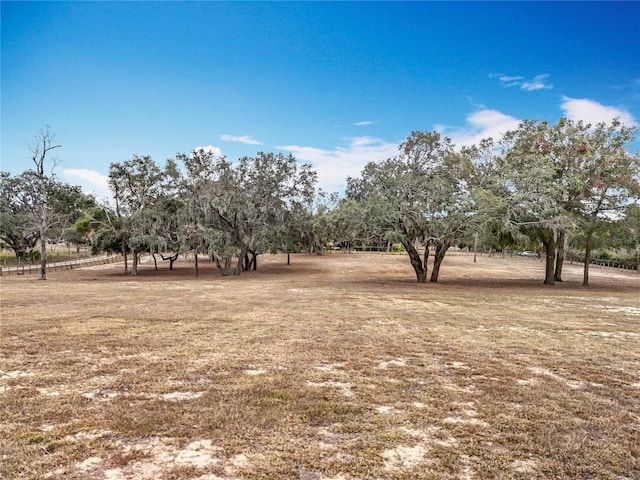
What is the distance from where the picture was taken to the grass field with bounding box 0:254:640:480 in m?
3.16

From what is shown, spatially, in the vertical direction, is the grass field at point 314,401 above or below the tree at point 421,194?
below

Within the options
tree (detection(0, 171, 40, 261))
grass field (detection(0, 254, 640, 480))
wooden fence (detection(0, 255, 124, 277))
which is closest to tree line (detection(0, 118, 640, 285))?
wooden fence (detection(0, 255, 124, 277))

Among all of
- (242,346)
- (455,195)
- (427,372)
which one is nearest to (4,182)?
(455,195)

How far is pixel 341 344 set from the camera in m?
7.24

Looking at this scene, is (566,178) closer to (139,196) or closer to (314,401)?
(314,401)

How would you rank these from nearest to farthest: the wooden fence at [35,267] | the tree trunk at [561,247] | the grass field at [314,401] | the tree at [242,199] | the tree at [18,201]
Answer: the grass field at [314,401] < the tree trunk at [561,247] < the tree at [242,199] < the wooden fence at [35,267] < the tree at [18,201]

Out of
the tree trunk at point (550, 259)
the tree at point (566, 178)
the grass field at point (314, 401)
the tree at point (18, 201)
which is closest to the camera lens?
the grass field at point (314, 401)

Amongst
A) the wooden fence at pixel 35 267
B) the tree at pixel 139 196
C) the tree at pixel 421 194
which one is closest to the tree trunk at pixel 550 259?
the tree at pixel 421 194

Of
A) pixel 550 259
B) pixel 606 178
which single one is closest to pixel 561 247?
pixel 550 259

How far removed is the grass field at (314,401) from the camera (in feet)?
10.4

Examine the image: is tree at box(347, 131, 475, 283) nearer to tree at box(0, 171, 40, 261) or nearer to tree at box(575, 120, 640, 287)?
tree at box(575, 120, 640, 287)

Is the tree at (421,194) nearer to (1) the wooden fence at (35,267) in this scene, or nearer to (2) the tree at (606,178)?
(2) the tree at (606,178)

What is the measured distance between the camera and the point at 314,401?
4.41 meters

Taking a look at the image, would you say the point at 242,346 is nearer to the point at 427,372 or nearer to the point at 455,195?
the point at 427,372
